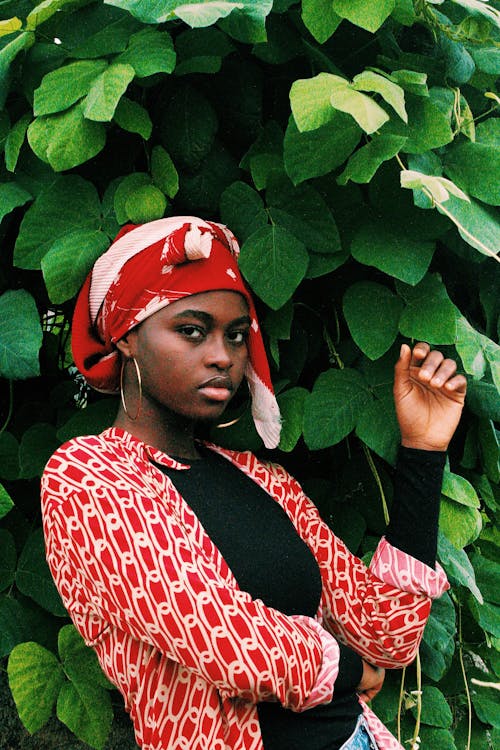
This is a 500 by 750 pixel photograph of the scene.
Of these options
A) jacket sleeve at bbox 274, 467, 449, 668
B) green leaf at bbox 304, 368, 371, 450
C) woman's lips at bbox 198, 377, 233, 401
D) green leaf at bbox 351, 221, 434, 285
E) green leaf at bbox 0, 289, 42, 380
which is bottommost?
jacket sleeve at bbox 274, 467, 449, 668

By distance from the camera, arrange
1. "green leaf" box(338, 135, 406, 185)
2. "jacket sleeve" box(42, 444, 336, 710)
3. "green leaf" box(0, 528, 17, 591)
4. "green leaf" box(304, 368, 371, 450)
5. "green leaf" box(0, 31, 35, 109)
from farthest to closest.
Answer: "green leaf" box(0, 528, 17, 591) → "green leaf" box(304, 368, 371, 450) → "green leaf" box(0, 31, 35, 109) → "green leaf" box(338, 135, 406, 185) → "jacket sleeve" box(42, 444, 336, 710)

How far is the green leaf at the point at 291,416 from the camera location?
1456mm

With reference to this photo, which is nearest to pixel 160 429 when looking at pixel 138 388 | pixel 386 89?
pixel 138 388

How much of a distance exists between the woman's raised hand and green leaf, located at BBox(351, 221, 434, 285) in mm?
129

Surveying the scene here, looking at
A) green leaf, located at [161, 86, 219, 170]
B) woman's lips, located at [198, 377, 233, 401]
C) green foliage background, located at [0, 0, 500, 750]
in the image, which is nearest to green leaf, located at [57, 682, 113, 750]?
green foliage background, located at [0, 0, 500, 750]

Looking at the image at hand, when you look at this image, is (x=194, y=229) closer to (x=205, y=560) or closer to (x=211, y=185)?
(x=211, y=185)

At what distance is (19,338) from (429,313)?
64 cm

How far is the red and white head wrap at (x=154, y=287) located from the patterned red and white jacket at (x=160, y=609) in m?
0.15

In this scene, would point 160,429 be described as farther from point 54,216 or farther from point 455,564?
point 455,564

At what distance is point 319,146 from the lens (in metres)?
1.25

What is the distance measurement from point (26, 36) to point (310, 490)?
0.92m

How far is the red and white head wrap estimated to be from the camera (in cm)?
130

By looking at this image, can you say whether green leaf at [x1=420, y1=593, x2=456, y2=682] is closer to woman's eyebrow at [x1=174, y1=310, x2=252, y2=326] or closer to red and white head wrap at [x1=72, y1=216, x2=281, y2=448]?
red and white head wrap at [x1=72, y1=216, x2=281, y2=448]

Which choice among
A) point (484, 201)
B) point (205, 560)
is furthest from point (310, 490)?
point (484, 201)
